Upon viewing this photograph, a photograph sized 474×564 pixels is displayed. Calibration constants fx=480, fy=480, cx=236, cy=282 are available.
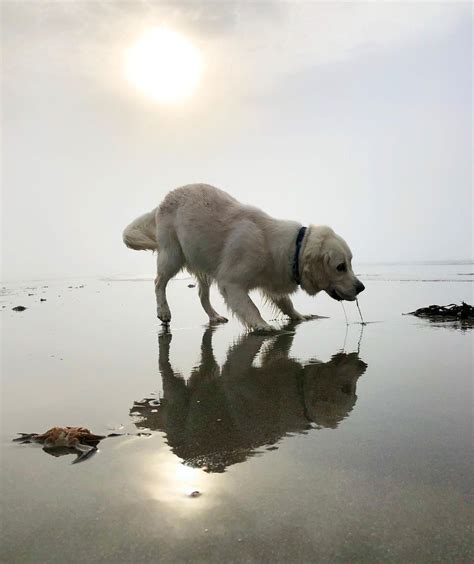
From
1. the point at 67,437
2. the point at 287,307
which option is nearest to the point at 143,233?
the point at 287,307

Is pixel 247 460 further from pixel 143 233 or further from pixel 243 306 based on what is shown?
pixel 143 233

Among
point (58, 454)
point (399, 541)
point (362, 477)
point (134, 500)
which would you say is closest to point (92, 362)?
point (58, 454)

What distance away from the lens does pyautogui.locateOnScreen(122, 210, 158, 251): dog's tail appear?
6488 mm

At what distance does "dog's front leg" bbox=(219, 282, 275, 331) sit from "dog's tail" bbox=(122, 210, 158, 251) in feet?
6.16

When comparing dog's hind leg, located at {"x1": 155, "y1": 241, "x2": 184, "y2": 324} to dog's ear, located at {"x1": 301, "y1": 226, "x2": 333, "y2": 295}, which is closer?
dog's ear, located at {"x1": 301, "y1": 226, "x2": 333, "y2": 295}

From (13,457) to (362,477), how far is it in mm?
996

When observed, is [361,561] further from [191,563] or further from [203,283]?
[203,283]

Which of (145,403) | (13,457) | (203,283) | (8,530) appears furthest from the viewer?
(203,283)

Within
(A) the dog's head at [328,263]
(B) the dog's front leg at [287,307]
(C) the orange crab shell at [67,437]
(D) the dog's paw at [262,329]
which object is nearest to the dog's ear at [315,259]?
(A) the dog's head at [328,263]

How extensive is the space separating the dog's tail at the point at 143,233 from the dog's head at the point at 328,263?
2.53 meters

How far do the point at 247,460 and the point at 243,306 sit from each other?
11.0 feet

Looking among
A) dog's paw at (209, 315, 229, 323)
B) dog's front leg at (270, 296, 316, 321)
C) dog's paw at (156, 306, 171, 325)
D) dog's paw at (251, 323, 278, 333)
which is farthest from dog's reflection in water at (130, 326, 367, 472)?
dog's paw at (209, 315, 229, 323)

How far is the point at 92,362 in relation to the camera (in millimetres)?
2916

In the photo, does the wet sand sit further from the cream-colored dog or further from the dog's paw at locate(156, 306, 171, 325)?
the dog's paw at locate(156, 306, 171, 325)
